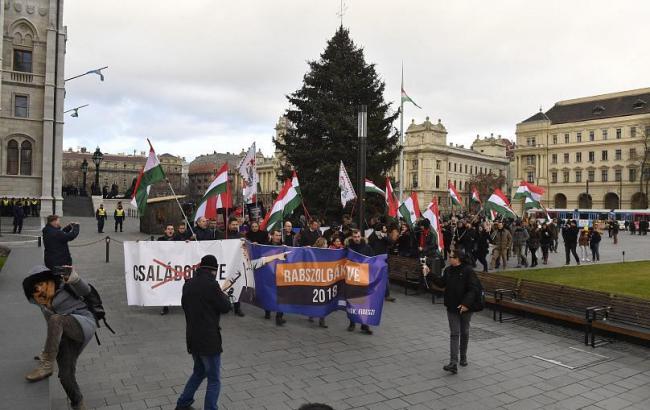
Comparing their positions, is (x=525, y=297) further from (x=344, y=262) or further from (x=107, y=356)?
(x=107, y=356)

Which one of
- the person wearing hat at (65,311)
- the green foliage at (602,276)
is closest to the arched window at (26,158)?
the green foliage at (602,276)

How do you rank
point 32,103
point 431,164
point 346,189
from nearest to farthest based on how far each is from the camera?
point 346,189
point 32,103
point 431,164

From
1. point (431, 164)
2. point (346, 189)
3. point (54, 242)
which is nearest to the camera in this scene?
point (54, 242)

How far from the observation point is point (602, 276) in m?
17.2

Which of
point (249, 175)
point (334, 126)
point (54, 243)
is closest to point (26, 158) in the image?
point (334, 126)

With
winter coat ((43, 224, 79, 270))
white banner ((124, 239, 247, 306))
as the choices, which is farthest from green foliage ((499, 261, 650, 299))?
winter coat ((43, 224, 79, 270))

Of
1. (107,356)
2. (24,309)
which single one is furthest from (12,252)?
(107,356)

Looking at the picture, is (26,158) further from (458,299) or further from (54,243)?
(458,299)

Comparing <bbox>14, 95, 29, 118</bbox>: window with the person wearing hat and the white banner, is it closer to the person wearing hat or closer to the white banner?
the white banner

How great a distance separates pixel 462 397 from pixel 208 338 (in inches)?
137

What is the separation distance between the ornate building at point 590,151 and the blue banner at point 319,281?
86663mm

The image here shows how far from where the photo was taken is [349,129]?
90.4 feet

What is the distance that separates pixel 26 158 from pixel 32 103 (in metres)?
4.86

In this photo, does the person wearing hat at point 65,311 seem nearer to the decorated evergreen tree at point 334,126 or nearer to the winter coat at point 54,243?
the winter coat at point 54,243
